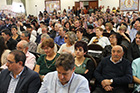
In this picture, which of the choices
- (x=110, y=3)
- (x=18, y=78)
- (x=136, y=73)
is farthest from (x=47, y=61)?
(x=110, y=3)

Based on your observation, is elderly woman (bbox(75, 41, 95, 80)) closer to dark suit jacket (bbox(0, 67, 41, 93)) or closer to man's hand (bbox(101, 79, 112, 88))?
man's hand (bbox(101, 79, 112, 88))

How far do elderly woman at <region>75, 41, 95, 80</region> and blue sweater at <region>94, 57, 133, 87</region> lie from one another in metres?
0.14

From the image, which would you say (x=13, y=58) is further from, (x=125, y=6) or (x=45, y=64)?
(x=125, y=6)

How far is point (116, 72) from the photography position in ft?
8.83

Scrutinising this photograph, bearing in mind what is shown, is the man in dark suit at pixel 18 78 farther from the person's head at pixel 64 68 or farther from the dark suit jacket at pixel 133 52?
the dark suit jacket at pixel 133 52

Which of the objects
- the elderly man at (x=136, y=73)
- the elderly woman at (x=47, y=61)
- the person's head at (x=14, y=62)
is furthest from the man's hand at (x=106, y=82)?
the person's head at (x=14, y=62)

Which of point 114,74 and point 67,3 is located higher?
point 67,3

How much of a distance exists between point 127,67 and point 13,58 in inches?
64.1

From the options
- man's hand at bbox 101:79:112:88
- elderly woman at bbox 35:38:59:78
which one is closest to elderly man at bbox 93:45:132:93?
man's hand at bbox 101:79:112:88

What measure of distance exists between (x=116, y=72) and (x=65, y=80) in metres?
1.23

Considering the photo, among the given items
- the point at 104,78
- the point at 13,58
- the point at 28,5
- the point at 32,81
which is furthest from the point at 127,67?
the point at 28,5

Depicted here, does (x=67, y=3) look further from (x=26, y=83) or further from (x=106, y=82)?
(x=26, y=83)

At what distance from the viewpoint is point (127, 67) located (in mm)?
2641

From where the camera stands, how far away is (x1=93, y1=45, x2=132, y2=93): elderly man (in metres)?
2.61
